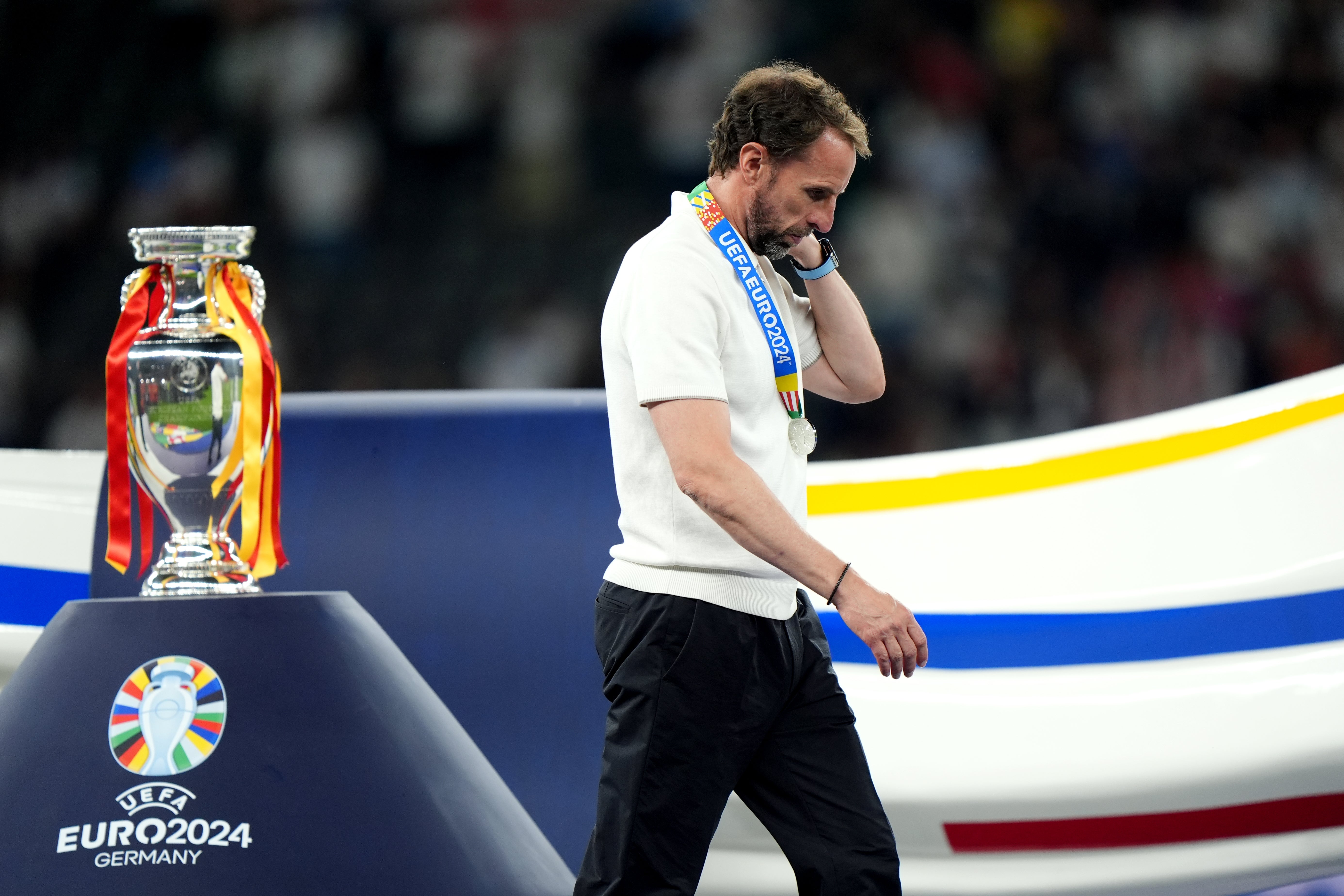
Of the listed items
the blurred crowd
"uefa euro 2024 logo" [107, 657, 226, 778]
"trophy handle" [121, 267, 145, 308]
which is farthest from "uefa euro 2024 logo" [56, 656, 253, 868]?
the blurred crowd

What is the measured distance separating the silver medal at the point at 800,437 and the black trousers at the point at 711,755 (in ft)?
0.63

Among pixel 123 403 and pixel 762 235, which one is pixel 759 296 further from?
pixel 123 403

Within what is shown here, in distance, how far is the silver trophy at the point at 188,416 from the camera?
2.12 m

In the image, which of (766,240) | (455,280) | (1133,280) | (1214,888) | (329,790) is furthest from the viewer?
(455,280)

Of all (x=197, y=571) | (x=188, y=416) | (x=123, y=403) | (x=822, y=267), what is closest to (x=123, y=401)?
(x=123, y=403)

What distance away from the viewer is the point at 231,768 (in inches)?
78.2

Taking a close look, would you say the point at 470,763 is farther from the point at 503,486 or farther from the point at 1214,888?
the point at 1214,888

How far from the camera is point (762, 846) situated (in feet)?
8.27

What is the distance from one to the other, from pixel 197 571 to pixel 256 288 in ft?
1.37

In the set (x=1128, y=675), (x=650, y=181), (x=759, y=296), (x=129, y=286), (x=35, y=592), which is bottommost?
(x=1128, y=675)

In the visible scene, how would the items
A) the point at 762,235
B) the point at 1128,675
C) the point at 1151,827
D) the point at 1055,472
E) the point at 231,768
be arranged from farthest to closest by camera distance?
1. the point at 1055,472
2. the point at 1128,675
3. the point at 1151,827
4. the point at 231,768
5. the point at 762,235

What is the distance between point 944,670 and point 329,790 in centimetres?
105

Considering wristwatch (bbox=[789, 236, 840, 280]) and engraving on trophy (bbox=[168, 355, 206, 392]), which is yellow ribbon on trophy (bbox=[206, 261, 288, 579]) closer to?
engraving on trophy (bbox=[168, 355, 206, 392])

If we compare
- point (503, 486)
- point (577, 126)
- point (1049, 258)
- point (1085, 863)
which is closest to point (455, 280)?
point (577, 126)
